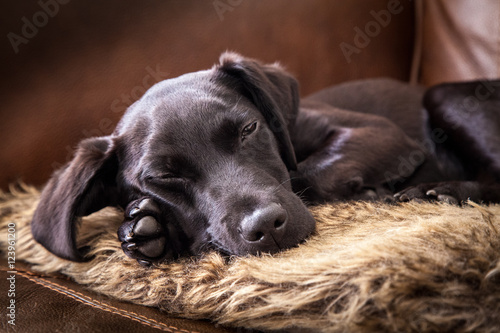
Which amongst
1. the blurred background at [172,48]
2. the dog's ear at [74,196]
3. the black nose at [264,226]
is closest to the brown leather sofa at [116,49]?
the blurred background at [172,48]

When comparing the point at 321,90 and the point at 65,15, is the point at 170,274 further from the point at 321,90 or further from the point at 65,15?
the point at 321,90

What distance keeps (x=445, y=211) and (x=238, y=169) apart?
76 centimetres

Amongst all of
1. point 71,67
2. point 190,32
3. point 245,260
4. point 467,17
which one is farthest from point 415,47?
point 245,260

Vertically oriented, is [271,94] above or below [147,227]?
above

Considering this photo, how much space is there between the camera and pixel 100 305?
1.39 meters

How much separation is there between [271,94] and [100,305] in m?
1.20

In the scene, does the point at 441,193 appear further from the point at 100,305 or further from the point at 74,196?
the point at 74,196

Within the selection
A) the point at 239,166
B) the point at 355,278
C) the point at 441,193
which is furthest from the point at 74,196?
the point at 441,193

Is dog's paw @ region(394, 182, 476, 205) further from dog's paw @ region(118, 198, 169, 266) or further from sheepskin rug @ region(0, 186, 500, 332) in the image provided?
dog's paw @ region(118, 198, 169, 266)

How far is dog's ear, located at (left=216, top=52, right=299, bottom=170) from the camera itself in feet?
6.72

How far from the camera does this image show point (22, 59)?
256cm

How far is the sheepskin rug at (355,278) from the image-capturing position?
41.7 inches

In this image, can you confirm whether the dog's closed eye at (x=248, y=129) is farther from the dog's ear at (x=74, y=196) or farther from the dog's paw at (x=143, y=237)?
the dog's ear at (x=74, y=196)

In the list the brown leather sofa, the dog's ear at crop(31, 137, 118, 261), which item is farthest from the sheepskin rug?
the brown leather sofa
